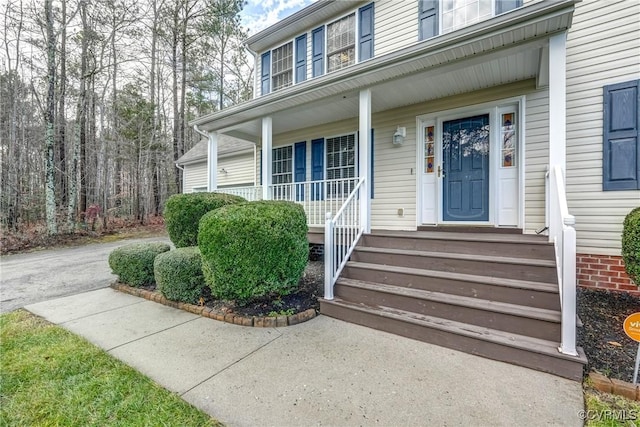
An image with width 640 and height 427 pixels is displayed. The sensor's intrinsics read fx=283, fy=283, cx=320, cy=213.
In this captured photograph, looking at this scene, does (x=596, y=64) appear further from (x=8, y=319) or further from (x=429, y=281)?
(x=8, y=319)

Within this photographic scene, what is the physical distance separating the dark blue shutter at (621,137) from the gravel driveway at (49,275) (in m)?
8.27

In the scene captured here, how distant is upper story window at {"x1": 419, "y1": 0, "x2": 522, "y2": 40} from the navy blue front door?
1.95 metres

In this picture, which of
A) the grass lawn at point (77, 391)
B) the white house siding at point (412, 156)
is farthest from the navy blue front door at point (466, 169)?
the grass lawn at point (77, 391)

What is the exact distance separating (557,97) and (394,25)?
4.05 m

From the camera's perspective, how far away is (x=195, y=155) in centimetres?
1207

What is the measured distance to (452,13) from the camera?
17.8 feet

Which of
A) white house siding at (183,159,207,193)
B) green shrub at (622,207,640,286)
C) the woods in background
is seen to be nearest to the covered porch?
green shrub at (622,207,640,286)

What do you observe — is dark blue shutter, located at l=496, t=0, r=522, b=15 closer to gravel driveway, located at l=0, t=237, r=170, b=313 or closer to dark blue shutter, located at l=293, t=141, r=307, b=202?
dark blue shutter, located at l=293, t=141, r=307, b=202

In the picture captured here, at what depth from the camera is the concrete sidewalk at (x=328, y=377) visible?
191cm

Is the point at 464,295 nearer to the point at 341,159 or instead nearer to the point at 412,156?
the point at 412,156

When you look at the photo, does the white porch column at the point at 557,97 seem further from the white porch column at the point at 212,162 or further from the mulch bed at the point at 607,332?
the white porch column at the point at 212,162

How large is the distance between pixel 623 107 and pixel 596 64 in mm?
741

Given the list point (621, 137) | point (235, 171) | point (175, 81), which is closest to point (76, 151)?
point (235, 171)

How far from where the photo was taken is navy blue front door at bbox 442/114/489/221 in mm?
4746
